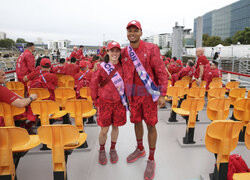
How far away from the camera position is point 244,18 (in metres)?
66.8

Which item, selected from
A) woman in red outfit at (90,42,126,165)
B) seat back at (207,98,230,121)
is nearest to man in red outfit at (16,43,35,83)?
woman in red outfit at (90,42,126,165)

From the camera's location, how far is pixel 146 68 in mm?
2252

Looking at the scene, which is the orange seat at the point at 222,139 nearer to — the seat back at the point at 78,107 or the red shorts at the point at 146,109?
the red shorts at the point at 146,109

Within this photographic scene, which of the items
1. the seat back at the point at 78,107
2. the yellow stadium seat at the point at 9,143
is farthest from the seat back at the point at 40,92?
the yellow stadium seat at the point at 9,143

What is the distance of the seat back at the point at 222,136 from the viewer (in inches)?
67.9

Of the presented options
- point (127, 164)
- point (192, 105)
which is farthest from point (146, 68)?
point (127, 164)

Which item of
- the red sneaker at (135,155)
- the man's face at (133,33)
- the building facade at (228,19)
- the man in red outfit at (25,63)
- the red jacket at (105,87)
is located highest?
the building facade at (228,19)

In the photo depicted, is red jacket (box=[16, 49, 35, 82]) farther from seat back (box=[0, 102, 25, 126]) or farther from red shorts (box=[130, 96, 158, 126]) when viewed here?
red shorts (box=[130, 96, 158, 126])

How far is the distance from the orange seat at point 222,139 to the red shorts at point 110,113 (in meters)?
1.14

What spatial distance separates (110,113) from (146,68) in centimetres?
81

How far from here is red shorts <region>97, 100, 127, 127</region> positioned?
8.18ft

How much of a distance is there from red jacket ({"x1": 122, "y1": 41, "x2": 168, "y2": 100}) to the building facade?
80744 millimetres

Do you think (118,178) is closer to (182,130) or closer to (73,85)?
(182,130)

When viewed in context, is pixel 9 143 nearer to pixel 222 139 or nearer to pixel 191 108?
pixel 222 139
